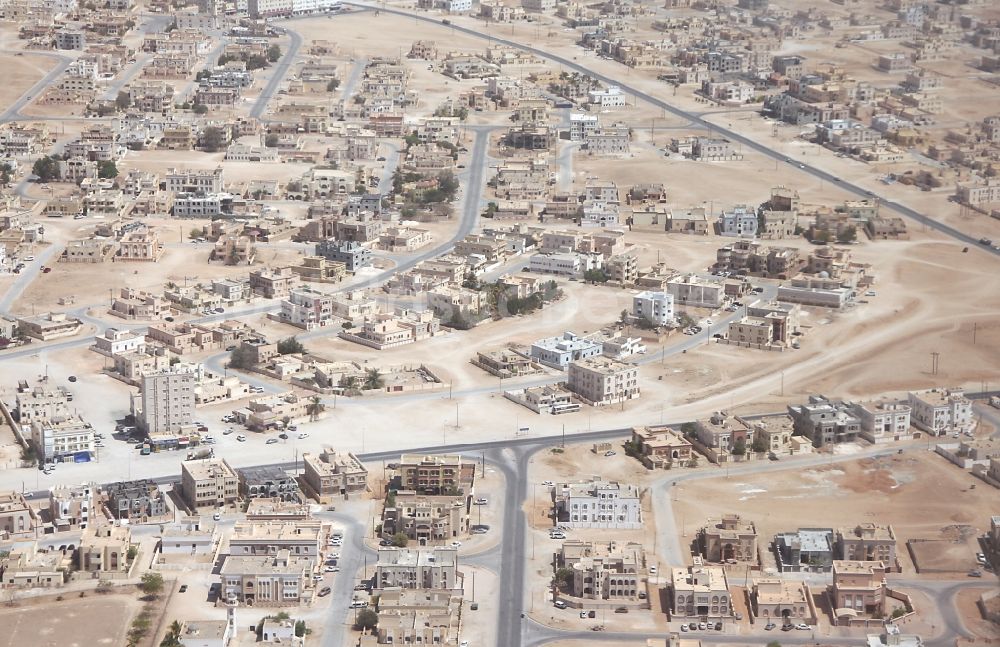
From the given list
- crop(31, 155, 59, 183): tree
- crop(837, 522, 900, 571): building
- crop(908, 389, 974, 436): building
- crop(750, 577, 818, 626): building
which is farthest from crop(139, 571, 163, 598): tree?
crop(31, 155, 59, 183): tree

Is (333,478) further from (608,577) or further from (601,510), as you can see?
(608,577)

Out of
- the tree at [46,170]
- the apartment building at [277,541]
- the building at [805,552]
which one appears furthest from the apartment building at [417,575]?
the tree at [46,170]

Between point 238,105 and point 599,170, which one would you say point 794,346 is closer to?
point 599,170

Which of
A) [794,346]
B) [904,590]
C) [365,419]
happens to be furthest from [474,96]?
[904,590]

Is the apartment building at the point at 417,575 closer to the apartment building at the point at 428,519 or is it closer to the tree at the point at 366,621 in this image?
the tree at the point at 366,621

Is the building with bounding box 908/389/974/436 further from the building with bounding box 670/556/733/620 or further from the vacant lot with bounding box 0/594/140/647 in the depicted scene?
the vacant lot with bounding box 0/594/140/647
